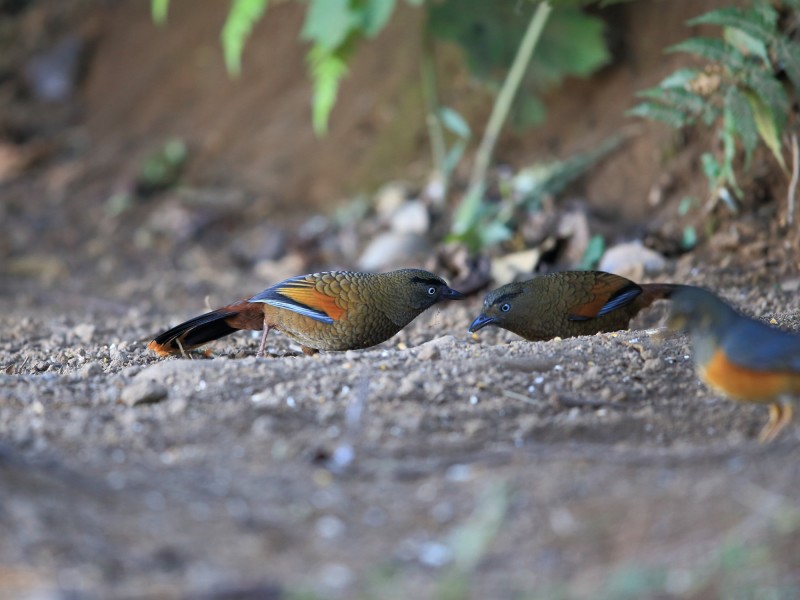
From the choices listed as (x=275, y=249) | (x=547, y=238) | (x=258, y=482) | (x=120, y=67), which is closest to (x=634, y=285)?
(x=547, y=238)

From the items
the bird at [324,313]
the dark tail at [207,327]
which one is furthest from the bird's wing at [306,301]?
the dark tail at [207,327]

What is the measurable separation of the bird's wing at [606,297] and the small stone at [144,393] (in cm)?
243

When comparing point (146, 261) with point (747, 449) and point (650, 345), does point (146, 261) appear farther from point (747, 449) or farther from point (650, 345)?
point (747, 449)

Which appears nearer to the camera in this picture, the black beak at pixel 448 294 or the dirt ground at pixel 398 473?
the dirt ground at pixel 398 473

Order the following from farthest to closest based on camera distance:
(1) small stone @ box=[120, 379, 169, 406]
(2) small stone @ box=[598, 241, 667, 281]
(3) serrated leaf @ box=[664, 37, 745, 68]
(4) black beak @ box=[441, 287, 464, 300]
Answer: (2) small stone @ box=[598, 241, 667, 281] < (3) serrated leaf @ box=[664, 37, 745, 68] < (4) black beak @ box=[441, 287, 464, 300] < (1) small stone @ box=[120, 379, 169, 406]

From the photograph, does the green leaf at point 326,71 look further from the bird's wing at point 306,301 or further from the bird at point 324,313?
the bird's wing at point 306,301

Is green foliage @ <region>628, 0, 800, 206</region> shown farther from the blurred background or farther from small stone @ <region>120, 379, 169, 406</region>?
small stone @ <region>120, 379, 169, 406</region>

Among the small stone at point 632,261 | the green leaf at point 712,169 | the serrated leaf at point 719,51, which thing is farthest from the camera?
the green leaf at point 712,169

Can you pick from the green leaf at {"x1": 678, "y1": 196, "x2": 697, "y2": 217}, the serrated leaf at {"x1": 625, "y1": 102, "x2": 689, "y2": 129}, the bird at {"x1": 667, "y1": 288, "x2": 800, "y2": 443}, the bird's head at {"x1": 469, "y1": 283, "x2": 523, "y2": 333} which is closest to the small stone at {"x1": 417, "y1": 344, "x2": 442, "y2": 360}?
the bird's head at {"x1": 469, "y1": 283, "x2": 523, "y2": 333}

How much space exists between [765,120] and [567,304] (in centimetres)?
169

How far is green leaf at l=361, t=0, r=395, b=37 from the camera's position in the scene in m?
7.68

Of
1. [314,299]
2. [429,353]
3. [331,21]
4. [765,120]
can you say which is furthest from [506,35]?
[429,353]

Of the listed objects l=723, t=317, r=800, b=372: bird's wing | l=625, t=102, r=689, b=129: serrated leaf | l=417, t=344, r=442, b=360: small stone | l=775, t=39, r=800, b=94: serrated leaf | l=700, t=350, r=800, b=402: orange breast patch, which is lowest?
l=700, t=350, r=800, b=402: orange breast patch

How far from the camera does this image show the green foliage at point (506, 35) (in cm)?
826
